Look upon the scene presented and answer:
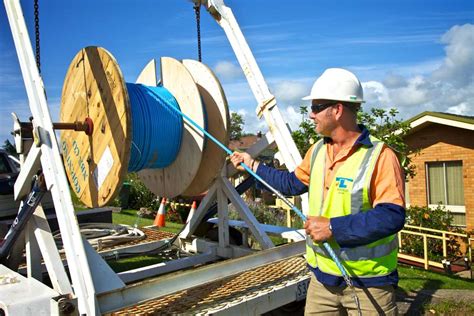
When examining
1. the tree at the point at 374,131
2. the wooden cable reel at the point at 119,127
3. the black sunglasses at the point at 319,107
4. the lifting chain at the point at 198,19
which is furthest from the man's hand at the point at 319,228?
the tree at the point at 374,131

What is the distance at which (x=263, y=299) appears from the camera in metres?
3.45

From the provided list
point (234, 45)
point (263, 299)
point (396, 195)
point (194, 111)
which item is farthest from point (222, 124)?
point (396, 195)

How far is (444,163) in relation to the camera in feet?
43.9

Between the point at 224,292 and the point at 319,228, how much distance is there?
131 centimetres

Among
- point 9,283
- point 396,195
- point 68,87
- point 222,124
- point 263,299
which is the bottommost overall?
point 263,299

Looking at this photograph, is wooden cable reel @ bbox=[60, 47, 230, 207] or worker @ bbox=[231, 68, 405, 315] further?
wooden cable reel @ bbox=[60, 47, 230, 207]

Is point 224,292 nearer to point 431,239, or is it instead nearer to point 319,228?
point 319,228

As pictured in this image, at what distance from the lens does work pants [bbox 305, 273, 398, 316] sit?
2.55 meters

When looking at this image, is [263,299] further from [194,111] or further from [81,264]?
[194,111]

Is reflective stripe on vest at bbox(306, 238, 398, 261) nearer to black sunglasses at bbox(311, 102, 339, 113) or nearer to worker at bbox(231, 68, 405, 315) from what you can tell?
worker at bbox(231, 68, 405, 315)

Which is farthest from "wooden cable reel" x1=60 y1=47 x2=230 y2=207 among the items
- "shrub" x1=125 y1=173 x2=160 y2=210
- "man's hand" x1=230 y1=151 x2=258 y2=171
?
"shrub" x1=125 y1=173 x2=160 y2=210

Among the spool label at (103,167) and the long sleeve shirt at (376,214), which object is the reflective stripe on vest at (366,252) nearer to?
the long sleeve shirt at (376,214)

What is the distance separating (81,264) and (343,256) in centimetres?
155

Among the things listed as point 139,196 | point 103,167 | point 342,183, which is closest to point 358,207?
point 342,183
